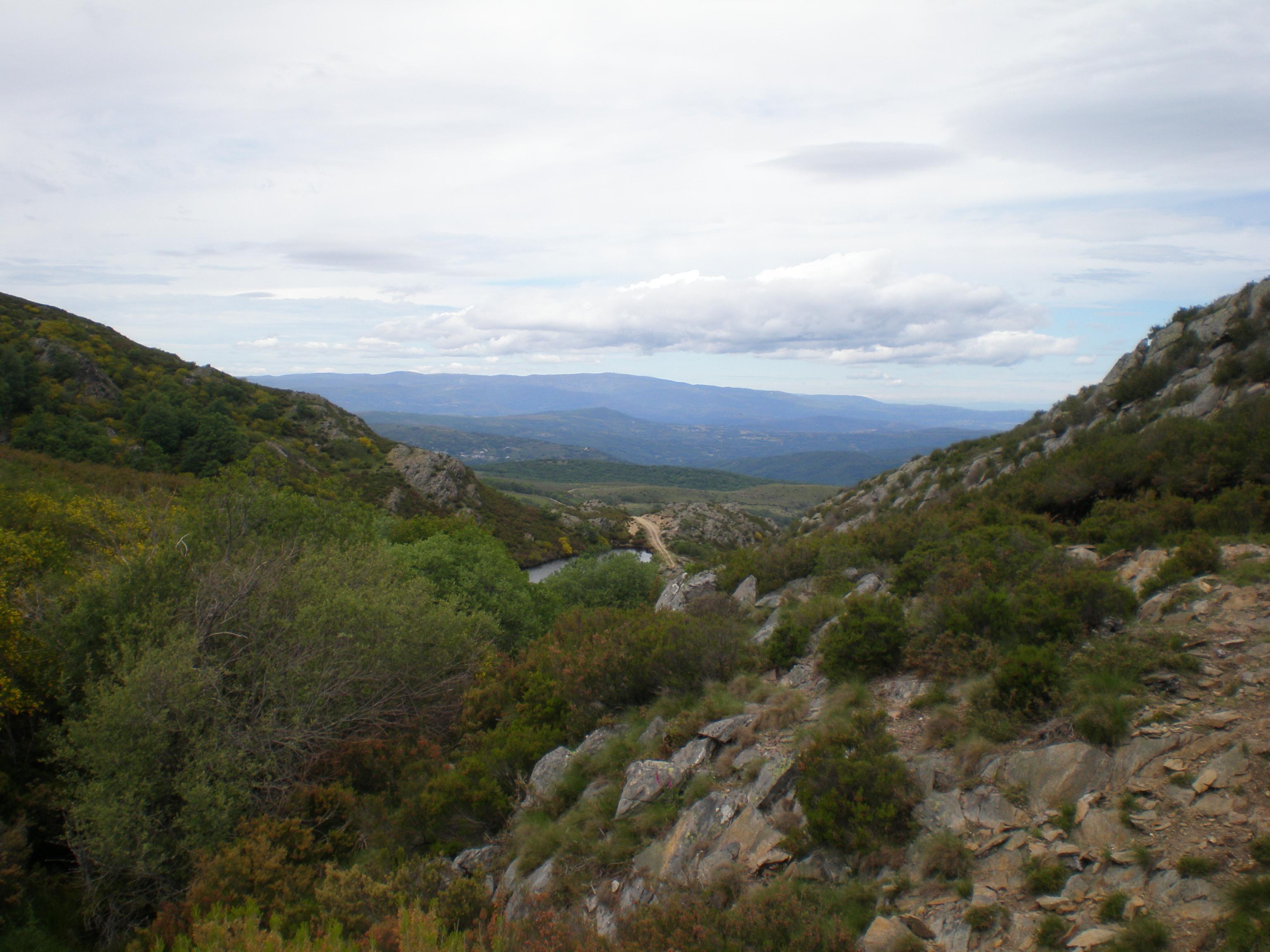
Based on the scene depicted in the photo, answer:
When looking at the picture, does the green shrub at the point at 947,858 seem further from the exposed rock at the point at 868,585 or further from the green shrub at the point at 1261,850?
the exposed rock at the point at 868,585

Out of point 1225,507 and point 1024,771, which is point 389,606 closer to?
point 1024,771

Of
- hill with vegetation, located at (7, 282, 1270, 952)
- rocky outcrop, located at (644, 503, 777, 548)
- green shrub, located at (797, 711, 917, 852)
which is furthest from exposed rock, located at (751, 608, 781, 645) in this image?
rocky outcrop, located at (644, 503, 777, 548)

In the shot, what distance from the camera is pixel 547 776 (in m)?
11.2

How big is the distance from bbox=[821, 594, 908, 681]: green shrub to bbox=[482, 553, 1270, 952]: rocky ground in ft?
2.72

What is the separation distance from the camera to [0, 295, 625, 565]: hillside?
43906 mm

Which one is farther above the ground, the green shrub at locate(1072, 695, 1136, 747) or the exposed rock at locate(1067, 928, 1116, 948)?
the green shrub at locate(1072, 695, 1136, 747)

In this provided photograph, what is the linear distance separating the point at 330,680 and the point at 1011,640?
42.5 ft

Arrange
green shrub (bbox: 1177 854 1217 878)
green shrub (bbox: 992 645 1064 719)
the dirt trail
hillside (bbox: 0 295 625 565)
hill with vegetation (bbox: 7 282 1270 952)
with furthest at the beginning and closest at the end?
the dirt trail
hillside (bbox: 0 295 625 565)
green shrub (bbox: 992 645 1064 719)
hill with vegetation (bbox: 7 282 1270 952)
green shrub (bbox: 1177 854 1217 878)

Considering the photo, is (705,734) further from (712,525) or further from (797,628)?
(712,525)

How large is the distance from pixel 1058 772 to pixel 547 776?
7.76 meters

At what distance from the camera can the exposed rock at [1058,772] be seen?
20.2 feet

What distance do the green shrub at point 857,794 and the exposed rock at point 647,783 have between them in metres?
2.22

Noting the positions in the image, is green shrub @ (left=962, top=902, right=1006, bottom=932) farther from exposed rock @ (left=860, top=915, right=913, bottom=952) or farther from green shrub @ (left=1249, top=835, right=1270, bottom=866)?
green shrub @ (left=1249, top=835, right=1270, bottom=866)

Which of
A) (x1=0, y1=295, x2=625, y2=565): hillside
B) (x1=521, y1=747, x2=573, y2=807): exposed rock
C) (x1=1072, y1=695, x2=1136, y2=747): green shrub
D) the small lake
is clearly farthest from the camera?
the small lake
